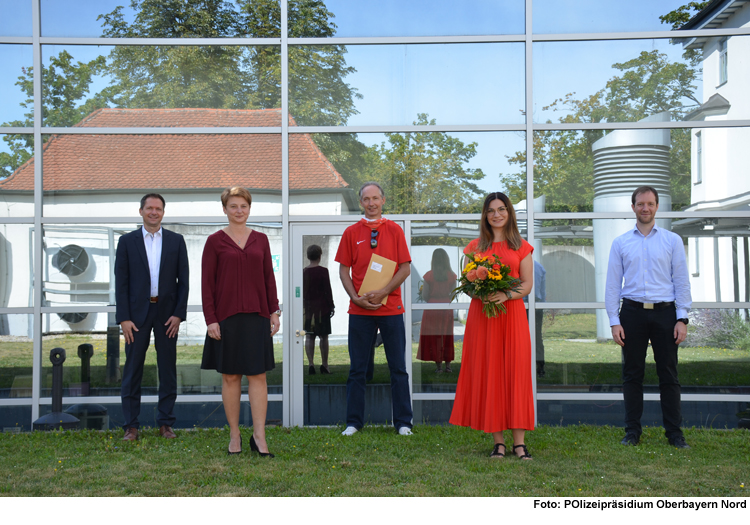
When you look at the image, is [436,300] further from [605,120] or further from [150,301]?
[150,301]

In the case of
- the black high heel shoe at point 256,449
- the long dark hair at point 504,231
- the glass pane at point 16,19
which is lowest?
the black high heel shoe at point 256,449

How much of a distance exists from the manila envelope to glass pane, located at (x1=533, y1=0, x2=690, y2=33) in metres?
2.95

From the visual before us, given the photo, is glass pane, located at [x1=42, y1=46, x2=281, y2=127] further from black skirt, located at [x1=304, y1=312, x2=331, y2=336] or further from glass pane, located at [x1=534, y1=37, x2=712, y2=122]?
glass pane, located at [x1=534, y1=37, x2=712, y2=122]

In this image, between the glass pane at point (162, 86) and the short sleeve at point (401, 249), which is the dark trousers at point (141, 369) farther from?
the glass pane at point (162, 86)

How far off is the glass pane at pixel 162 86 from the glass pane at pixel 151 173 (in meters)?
0.21

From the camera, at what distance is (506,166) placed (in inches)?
257

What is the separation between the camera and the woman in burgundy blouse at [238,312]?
4.74m

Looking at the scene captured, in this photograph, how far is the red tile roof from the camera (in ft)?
21.5

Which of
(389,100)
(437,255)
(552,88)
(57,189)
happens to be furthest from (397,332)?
(57,189)

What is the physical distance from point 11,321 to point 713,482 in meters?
6.16

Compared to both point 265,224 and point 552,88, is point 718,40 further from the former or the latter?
point 265,224

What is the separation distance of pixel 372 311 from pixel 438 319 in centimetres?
108

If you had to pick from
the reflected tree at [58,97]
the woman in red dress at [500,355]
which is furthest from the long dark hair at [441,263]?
the reflected tree at [58,97]

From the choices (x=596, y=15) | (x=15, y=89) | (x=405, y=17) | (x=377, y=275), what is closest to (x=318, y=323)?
(x=377, y=275)
